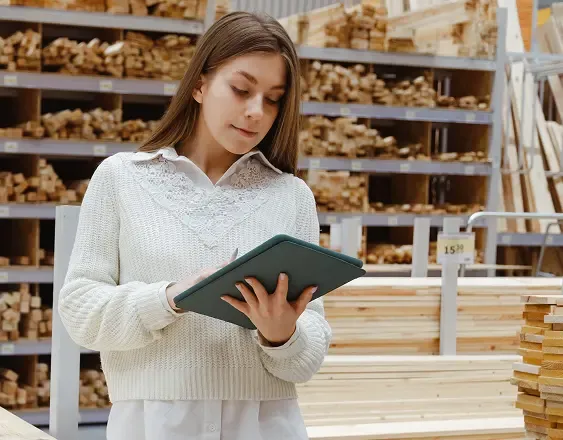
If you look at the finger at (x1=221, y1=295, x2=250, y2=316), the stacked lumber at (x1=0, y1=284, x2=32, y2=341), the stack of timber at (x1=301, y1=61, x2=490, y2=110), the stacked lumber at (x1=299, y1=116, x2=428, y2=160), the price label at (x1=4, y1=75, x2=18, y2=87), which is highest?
the stack of timber at (x1=301, y1=61, x2=490, y2=110)

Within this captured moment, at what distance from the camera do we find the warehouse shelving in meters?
6.36

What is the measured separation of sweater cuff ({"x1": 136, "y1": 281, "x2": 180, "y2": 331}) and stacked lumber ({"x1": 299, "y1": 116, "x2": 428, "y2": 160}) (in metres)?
5.58

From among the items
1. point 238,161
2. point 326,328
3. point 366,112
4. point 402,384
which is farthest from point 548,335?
point 366,112

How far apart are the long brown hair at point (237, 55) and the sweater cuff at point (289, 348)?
0.38 metres

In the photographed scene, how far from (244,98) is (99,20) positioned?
4824mm

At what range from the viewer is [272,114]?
1966 millimetres

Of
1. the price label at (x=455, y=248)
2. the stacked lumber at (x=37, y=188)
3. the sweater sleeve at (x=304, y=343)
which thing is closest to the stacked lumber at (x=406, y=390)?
the price label at (x=455, y=248)

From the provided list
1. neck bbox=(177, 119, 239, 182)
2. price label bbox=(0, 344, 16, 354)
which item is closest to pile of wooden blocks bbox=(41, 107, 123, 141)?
price label bbox=(0, 344, 16, 354)

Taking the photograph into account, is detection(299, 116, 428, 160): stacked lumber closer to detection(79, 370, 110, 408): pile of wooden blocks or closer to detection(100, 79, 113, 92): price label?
detection(100, 79, 113, 92): price label

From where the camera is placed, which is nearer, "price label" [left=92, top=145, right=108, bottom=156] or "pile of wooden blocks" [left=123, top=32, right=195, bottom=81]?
"price label" [left=92, top=145, right=108, bottom=156]

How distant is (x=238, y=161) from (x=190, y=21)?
4954 millimetres

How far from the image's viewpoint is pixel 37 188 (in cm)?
648

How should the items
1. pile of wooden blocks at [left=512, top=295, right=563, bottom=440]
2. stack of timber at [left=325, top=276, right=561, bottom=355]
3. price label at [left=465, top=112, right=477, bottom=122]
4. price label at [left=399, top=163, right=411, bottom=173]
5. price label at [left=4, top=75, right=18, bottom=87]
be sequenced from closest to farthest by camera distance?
pile of wooden blocks at [left=512, top=295, right=563, bottom=440] → stack of timber at [left=325, top=276, right=561, bottom=355] → price label at [left=4, top=75, right=18, bottom=87] → price label at [left=399, top=163, right=411, bottom=173] → price label at [left=465, top=112, right=477, bottom=122]

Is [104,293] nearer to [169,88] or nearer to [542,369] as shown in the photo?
[542,369]
